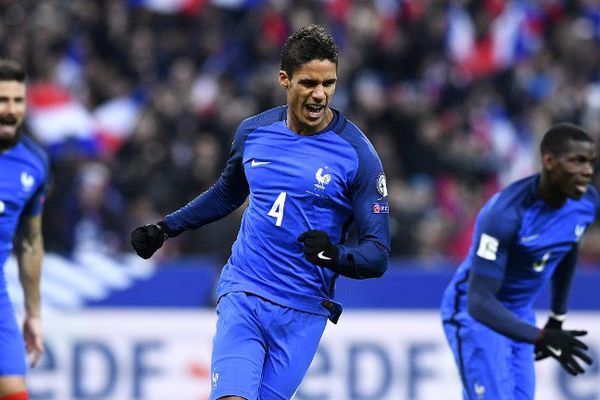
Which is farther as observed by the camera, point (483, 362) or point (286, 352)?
point (483, 362)

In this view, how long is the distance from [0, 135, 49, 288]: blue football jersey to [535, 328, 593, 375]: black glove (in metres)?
3.37

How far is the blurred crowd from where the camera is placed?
1427cm

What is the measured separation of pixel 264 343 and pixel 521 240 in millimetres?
2050

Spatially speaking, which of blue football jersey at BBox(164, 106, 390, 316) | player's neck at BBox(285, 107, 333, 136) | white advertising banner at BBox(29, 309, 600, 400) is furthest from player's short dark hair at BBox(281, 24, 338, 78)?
white advertising banner at BBox(29, 309, 600, 400)

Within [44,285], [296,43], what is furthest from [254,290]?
[44,285]

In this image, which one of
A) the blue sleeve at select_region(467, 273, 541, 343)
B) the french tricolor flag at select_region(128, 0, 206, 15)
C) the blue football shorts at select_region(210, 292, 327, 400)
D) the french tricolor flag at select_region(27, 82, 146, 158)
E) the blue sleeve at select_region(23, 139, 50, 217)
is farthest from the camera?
the french tricolor flag at select_region(128, 0, 206, 15)

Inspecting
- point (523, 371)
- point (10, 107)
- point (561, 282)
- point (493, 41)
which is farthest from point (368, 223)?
point (493, 41)

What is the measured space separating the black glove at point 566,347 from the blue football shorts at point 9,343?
322 cm

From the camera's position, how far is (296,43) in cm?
653

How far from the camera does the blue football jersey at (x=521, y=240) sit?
773 cm

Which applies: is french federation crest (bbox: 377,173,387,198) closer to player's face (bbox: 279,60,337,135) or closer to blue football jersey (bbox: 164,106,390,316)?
blue football jersey (bbox: 164,106,390,316)

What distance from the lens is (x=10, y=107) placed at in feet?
25.9

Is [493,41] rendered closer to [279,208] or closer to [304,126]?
[304,126]

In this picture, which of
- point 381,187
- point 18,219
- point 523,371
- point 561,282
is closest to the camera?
point 381,187
